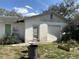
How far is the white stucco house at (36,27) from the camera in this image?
25500 millimetres

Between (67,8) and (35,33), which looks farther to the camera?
(67,8)

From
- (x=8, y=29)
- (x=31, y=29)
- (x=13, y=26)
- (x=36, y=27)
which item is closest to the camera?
(x=31, y=29)

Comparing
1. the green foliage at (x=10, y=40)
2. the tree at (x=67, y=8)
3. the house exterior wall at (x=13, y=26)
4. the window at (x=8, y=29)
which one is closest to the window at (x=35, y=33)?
the house exterior wall at (x=13, y=26)

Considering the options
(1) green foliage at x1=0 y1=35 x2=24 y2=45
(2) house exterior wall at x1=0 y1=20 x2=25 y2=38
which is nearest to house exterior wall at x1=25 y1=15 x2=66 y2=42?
(2) house exterior wall at x1=0 y1=20 x2=25 y2=38

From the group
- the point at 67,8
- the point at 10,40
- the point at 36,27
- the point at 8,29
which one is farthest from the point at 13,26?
the point at 67,8

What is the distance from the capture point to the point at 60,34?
88.9 feet

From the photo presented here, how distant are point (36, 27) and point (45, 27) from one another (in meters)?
1.17

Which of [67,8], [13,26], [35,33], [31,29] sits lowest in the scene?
[35,33]

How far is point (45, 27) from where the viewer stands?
26.3 meters

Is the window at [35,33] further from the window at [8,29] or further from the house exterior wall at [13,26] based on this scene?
the window at [8,29]

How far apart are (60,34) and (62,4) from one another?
51.2 feet

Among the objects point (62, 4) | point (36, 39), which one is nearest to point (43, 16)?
point (36, 39)

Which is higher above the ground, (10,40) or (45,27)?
(45,27)

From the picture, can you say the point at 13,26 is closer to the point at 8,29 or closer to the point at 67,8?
the point at 8,29
